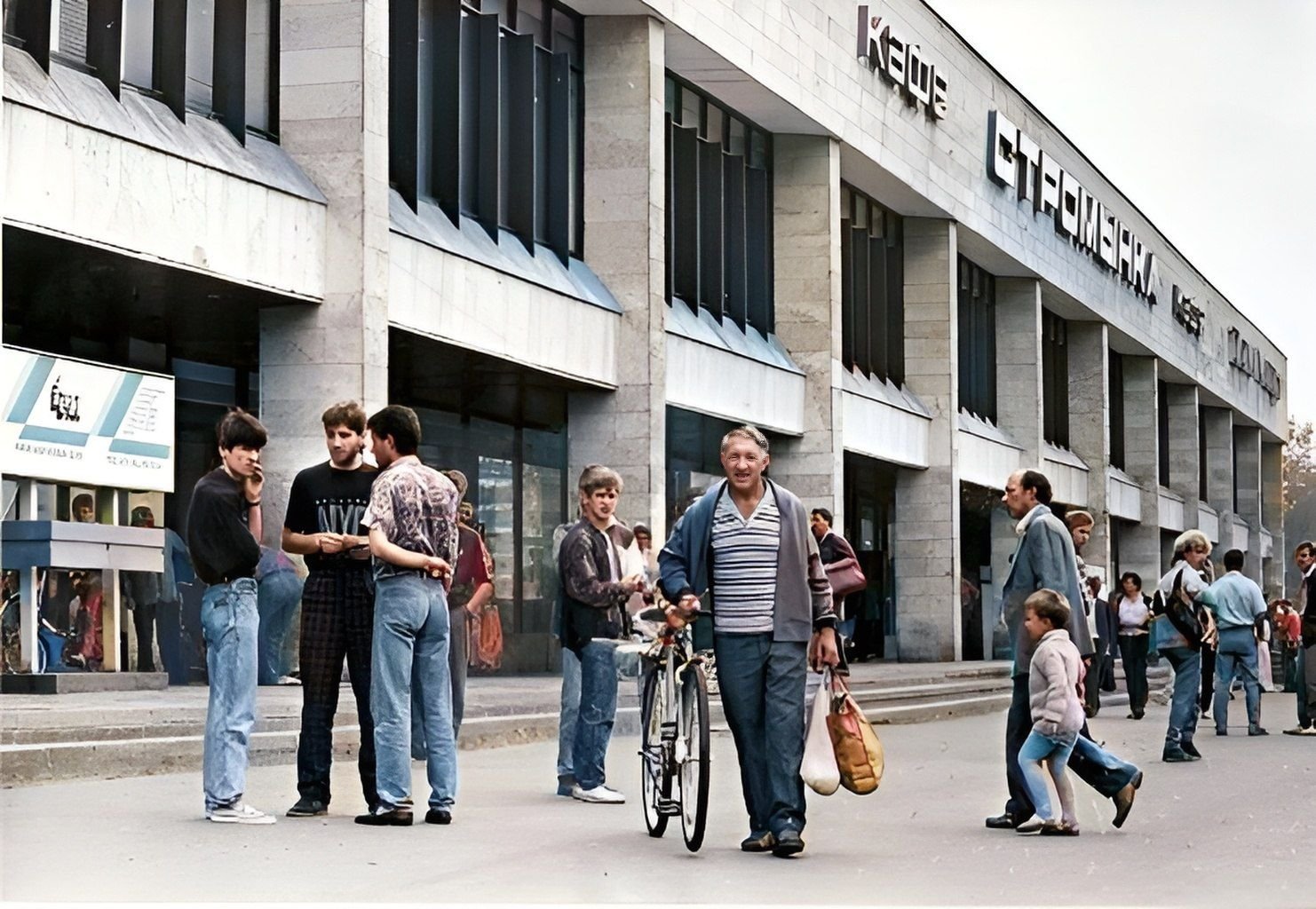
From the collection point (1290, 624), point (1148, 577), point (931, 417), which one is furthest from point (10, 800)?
point (1148, 577)

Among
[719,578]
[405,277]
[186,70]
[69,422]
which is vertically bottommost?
[719,578]

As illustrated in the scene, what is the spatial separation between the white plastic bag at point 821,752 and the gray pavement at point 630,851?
1.07 feet

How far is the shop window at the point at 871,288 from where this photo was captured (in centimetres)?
3556

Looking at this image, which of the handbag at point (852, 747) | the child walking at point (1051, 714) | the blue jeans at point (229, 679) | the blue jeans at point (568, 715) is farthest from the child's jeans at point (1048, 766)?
the blue jeans at point (229, 679)

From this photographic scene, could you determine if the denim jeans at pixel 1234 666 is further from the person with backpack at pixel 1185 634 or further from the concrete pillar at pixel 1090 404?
the concrete pillar at pixel 1090 404

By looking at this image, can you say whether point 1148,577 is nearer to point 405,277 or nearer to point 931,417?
point 931,417

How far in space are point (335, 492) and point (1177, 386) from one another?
Result: 52.2 meters

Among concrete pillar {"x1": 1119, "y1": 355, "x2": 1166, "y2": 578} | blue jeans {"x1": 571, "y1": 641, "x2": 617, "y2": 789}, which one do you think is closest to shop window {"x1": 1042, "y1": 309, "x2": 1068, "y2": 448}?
concrete pillar {"x1": 1119, "y1": 355, "x2": 1166, "y2": 578}

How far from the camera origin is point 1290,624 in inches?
1261

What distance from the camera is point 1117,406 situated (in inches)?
2143

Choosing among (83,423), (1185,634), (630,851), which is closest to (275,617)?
(83,423)

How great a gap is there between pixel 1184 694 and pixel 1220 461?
50.6 metres

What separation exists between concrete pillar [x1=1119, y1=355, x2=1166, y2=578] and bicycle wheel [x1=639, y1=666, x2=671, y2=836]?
147ft

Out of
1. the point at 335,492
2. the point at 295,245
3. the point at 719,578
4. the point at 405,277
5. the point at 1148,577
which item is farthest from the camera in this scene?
the point at 1148,577
